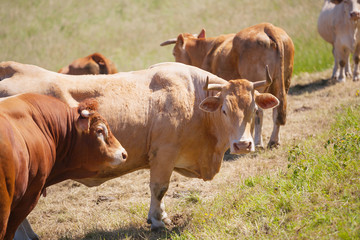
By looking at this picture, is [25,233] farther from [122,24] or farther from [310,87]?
[122,24]

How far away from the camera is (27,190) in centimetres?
411

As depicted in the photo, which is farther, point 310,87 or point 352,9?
point 310,87

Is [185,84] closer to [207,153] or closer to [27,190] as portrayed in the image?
[207,153]

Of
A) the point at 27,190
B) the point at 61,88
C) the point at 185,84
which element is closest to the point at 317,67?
the point at 185,84

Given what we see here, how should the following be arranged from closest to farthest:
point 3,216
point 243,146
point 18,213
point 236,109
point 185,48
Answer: point 3,216
point 18,213
point 243,146
point 236,109
point 185,48

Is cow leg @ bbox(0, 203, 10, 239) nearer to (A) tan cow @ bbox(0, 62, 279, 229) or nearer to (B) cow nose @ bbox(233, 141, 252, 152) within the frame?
(A) tan cow @ bbox(0, 62, 279, 229)

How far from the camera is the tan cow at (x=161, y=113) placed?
5.28 m

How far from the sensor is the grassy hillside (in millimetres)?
21109

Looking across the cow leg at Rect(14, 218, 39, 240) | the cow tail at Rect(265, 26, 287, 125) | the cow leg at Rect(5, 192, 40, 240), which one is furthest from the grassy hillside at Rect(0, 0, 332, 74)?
the cow leg at Rect(5, 192, 40, 240)

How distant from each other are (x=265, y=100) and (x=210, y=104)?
0.74m

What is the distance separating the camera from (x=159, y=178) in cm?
539

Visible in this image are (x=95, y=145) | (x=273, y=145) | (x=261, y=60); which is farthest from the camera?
(x=273, y=145)

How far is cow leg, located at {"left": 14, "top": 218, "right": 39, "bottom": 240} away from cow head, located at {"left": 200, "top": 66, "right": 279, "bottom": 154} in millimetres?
2629

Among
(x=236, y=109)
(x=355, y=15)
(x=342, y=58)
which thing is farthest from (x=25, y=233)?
(x=342, y=58)
